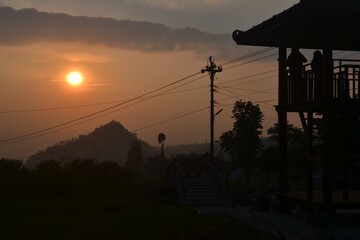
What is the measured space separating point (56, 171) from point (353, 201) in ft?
55.5

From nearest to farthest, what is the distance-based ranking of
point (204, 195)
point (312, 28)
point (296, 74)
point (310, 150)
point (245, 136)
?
point (312, 28)
point (310, 150)
point (296, 74)
point (204, 195)
point (245, 136)

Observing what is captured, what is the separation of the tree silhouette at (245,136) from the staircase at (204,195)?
876 centimetres

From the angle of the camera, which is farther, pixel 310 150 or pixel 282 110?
pixel 282 110

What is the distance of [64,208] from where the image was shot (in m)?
21.1

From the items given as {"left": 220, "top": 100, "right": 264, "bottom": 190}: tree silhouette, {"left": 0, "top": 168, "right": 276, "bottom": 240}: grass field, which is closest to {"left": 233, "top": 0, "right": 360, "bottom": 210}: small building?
{"left": 0, "top": 168, "right": 276, "bottom": 240}: grass field

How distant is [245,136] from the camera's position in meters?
39.4

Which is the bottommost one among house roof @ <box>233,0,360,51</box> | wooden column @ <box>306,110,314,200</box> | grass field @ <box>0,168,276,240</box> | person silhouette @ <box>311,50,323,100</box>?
grass field @ <box>0,168,276,240</box>

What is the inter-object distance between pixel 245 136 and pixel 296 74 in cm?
2232

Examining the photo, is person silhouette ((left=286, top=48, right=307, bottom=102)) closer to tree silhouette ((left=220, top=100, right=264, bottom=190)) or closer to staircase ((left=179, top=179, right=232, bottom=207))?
staircase ((left=179, top=179, right=232, bottom=207))

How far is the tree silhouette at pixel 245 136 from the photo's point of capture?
3956cm

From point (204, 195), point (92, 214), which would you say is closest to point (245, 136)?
point (204, 195)

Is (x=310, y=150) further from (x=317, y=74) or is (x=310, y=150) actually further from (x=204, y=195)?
(x=204, y=195)

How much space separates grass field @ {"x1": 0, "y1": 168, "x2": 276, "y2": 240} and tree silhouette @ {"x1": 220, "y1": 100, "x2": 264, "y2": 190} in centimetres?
1070

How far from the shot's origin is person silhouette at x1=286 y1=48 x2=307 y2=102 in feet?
55.7
